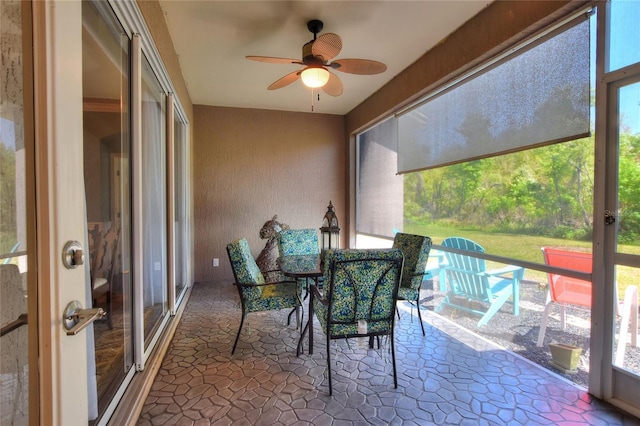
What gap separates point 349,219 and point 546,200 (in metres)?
3.16

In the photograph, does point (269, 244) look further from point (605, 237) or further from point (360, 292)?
point (605, 237)

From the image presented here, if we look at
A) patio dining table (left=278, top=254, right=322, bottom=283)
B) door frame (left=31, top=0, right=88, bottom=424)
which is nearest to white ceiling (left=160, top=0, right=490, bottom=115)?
door frame (left=31, top=0, right=88, bottom=424)

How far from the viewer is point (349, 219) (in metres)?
5.25

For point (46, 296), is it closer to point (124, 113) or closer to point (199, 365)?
point (124, 113)

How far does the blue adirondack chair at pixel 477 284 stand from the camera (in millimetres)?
2705

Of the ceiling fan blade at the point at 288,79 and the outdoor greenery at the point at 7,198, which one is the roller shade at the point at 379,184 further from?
the outdoor greenery at the point at 7,198

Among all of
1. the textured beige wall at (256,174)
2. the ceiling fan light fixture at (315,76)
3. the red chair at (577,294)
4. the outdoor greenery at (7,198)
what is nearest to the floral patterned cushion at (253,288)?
the ceiling fan light fixture at (315,76)

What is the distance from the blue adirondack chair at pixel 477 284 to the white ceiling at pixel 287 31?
2.08 m

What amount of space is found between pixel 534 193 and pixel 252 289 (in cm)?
244

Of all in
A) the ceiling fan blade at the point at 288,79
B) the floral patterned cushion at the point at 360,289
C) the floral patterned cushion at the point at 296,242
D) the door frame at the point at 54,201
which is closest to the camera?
the door frame at the point at 54,201

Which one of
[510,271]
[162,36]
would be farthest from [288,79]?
[510,271]

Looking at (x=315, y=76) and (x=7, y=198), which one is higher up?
(x=315, y=76)

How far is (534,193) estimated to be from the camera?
8.09ft

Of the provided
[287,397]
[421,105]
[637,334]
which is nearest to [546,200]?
[637,334]
